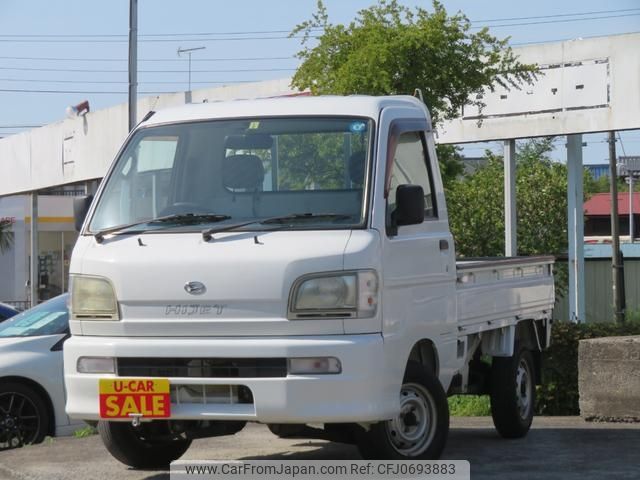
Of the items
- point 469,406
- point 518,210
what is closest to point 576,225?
point 469,406

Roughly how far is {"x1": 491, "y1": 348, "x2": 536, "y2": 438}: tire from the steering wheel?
3.28 m

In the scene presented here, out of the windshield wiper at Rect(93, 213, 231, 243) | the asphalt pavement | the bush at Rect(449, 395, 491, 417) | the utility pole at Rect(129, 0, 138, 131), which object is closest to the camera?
the windshield wiper at Rect(93, 213, 231, 243)

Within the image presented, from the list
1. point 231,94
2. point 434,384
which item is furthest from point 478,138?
point 434,384

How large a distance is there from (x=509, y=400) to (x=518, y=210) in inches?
1132

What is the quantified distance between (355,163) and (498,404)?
3.05 meters

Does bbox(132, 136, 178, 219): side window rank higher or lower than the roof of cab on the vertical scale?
lower

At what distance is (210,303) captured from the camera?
6957 mm

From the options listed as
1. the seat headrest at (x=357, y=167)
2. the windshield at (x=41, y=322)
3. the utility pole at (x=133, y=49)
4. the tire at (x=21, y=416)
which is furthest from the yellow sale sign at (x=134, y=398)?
the utility pole at (x=133, y=49)

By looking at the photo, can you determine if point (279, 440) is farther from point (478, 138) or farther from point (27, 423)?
point (478, 138)

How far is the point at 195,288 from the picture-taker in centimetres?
698

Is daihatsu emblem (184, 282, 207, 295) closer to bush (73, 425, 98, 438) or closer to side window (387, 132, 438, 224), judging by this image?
side window (387, 132, 438, 224)

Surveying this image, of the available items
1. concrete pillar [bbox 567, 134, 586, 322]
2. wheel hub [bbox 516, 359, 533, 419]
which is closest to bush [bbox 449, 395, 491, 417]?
wheel hub [bbox 516, 359, 533, 419]

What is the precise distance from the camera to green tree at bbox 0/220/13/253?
51.2 meters

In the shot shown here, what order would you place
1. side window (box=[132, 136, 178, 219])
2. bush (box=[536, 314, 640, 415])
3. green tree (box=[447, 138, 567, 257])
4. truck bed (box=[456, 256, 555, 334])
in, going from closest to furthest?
side window (box=[132, 136, 178, 219]), truck bed (box=[456, 256, 555, 334]), bush (box=[536, 314, 640, 415]), green tree (box=[447, 138, 567, 257])
